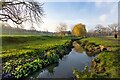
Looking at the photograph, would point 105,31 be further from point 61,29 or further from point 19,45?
point 19,45

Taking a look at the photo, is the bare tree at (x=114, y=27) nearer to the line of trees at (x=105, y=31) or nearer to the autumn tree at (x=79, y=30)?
the line of trees at (x=105, y=31)

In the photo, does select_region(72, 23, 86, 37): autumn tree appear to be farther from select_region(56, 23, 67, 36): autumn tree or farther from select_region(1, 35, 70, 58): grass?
select_region(1, 35, 70, 58): grass

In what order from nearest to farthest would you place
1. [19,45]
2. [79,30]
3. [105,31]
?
1. [19,45]
2. [79,30]
3. [105,31]

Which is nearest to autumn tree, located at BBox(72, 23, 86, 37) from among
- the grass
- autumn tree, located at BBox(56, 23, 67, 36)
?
autumn tree, located at BBox(56, 23, 67, 36)

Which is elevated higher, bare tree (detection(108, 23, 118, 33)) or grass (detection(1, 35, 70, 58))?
bare tree (detection(108, 23, 118, 33))

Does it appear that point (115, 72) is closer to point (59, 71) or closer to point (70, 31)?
point (59, 71)

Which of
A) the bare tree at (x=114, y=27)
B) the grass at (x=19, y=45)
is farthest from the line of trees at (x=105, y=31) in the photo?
the grass at (x=19, y=45)

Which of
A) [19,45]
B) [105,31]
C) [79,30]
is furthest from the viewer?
[105,31]

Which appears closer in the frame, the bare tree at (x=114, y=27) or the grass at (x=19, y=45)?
the grass at (x=19, y=45)

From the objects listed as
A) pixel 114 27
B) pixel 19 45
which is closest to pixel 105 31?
pixel 114 27

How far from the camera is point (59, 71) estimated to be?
1398 cm

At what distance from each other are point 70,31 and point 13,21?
7473 cm

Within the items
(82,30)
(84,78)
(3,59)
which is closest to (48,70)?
(3,59)

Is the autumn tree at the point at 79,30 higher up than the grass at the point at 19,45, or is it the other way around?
the autumn tree at the point at 79,30
